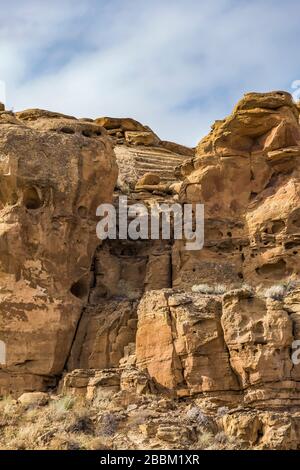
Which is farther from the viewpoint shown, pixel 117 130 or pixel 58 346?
pixel 117 130

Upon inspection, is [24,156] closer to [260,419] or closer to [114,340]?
[114,340]

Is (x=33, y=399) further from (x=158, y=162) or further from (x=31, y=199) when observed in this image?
(x=158, y=162)

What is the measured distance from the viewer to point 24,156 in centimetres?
3641

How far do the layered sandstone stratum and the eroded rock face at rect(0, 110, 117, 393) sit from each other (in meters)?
0.05

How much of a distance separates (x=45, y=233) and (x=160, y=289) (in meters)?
4.13

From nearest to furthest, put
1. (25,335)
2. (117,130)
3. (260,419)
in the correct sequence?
(260,419) → (25,335) → (117,130)

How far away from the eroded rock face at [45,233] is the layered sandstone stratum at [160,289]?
0.15 feet

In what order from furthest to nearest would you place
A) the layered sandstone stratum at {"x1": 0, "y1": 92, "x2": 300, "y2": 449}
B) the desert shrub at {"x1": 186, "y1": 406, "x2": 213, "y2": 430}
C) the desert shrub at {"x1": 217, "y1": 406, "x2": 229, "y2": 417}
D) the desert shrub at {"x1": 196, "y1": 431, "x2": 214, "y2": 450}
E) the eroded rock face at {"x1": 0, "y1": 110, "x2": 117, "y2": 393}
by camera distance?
the eroded rock face at {"x1": 0, "y1": 110, "x2": 117, "y2": 393}
the layered sandstone stratum at {"x1": 0, "y1": 92, "x2": 300, "y2": 449}
the desert shrub at {"x1": 217, "y1": 406, "x2": 229, "y2": 417}
the desert shrub at {"x1": 186, "y1": 406, "x2": 213, "y2": 430}
the desert shrub at {"x1": 196, "y1": 431, "x2": 214, "y2": 450}

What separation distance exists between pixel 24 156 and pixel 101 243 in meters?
4.47

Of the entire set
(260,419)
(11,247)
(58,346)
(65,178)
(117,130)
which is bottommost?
(260,419)

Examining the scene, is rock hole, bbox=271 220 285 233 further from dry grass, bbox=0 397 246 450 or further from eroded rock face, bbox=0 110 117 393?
dry grass, bbox=0 397 246 450

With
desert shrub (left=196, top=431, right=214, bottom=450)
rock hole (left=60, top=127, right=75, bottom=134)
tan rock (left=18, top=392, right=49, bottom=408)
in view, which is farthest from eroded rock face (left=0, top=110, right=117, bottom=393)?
desert shrub (left=196, top=431, right=214, bottom=450)

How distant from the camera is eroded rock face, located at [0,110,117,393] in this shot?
114 ft

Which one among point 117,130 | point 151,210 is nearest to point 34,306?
point 151,210
